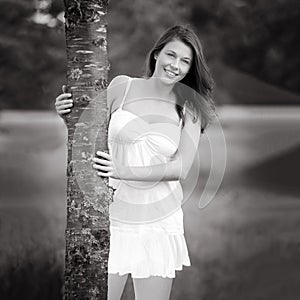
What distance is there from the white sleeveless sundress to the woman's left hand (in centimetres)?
32

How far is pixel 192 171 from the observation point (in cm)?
347

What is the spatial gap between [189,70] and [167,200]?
1.23ft

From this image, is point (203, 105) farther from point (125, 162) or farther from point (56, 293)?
point (56, 293)

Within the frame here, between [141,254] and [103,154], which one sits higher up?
[103,154]

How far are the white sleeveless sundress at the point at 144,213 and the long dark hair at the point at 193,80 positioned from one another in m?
0.08

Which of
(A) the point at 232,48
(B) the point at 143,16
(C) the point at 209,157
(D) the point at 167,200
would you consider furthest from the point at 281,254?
(D) the point at 167,200

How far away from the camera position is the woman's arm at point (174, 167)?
1.66 m

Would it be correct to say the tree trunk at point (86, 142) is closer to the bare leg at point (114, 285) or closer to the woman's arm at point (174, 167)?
the woman's arm at point (174, 167)

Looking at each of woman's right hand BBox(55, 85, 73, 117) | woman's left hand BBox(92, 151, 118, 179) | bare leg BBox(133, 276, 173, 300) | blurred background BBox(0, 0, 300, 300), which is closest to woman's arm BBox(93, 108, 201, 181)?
woman's left hand BBox(92, 151, 118, 179)

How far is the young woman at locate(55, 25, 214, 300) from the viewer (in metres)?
1.89

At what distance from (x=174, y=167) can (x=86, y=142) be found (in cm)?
33

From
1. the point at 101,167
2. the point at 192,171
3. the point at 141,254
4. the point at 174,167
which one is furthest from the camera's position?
the point at 192,171

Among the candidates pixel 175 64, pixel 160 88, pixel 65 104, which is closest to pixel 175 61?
pixel 175 64

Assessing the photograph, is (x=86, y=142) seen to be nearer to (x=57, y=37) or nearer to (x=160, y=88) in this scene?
(x=160, y=88)
